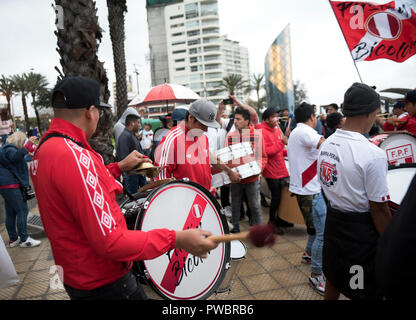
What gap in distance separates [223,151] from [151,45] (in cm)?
8164

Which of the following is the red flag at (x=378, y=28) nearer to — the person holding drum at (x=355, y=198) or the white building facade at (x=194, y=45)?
the person holding drum at (x=355, y=198)

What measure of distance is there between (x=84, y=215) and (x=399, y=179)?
94.2 inches

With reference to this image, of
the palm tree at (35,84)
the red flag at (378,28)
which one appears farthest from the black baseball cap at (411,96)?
the palm tree at (35,84)

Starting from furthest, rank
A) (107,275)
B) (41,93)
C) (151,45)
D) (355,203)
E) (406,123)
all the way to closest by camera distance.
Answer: (151,45) → (41,93) → (406,123) → (355,203) → (107,275)

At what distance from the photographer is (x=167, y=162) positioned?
2936 millimetres

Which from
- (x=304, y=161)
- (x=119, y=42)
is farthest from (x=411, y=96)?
(x=119, y=42)

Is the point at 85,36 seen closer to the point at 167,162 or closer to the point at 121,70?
the point at 167,162

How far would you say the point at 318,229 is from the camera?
3.20 metres

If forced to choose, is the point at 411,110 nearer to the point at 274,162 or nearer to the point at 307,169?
the point at 274,162

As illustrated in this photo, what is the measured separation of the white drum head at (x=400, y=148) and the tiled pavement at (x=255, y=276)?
1.75 metres

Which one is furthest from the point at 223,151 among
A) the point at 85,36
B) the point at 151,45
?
the point at 151,45

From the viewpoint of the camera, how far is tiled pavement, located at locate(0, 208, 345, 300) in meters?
3.10
